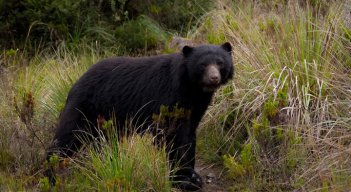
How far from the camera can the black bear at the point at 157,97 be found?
21.1 feet

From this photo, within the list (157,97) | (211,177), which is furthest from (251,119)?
(157,97)

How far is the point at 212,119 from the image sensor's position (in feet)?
25.2

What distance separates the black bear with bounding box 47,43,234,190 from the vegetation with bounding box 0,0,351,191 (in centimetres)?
32

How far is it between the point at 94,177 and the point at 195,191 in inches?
48.4

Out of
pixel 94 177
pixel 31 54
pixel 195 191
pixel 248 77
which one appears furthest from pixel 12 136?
pixel 31 54

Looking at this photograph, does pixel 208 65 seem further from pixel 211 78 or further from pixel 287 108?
pixel 287 108

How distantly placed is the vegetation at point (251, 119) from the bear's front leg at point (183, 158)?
1.17ft

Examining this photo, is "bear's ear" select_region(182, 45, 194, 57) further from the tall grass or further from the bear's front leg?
the tall grass

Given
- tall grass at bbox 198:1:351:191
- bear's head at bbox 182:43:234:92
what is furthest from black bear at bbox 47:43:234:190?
tall grass at bbox 198:1:351:191

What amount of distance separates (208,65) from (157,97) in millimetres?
592

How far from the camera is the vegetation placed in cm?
589

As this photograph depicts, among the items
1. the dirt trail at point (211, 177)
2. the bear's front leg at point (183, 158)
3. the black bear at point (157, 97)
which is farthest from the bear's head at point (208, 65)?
the dirt trail at point (211, 177)

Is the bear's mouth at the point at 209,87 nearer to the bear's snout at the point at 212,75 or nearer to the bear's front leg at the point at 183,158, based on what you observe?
the bear's snout at the point at 212,75

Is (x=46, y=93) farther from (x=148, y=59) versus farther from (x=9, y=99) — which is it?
(x=148, y=59)
